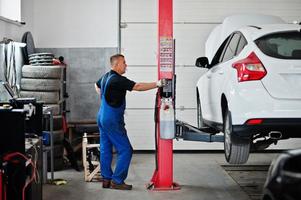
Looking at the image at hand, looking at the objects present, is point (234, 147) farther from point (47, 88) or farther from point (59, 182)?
point (47, 88)

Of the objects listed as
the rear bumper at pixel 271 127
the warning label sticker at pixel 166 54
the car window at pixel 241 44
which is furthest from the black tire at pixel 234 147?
the warning label sticker at pixel 166 54

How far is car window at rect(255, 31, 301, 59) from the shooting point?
183 inches

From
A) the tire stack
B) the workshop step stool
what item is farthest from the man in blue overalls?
the tire stack

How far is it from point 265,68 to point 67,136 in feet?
17.0

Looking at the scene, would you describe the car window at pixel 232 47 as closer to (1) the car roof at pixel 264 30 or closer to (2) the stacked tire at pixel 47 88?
(1) the car roof at pixel 264 30

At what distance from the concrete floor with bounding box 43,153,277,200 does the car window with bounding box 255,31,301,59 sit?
2218 mm

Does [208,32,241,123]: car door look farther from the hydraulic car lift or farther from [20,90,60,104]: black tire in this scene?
[20,90,60,104]: black tire

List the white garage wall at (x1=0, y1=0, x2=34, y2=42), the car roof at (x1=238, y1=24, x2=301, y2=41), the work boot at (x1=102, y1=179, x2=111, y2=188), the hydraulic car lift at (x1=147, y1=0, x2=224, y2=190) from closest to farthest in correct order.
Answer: the car roof at (x1=238, y1=24, x2=301, y2=41), the hydraulic car lift at (x1=147, y1=0, x2=224, y2=190), the work boot at (x1=102, y1=179, x2=111, y2=188), the white garage wall at (x1=0, y1=0, x2=34, y2=42)

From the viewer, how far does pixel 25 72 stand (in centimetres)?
805

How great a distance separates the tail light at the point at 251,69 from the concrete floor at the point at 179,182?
211 cm

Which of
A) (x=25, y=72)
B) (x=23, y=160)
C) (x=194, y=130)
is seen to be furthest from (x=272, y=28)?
(x=25, y=72)

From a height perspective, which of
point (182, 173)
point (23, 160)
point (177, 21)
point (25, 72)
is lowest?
point (182, 173)

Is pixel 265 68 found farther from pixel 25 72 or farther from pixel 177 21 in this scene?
pixel 177 21

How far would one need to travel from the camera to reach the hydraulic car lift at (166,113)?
6.45m
